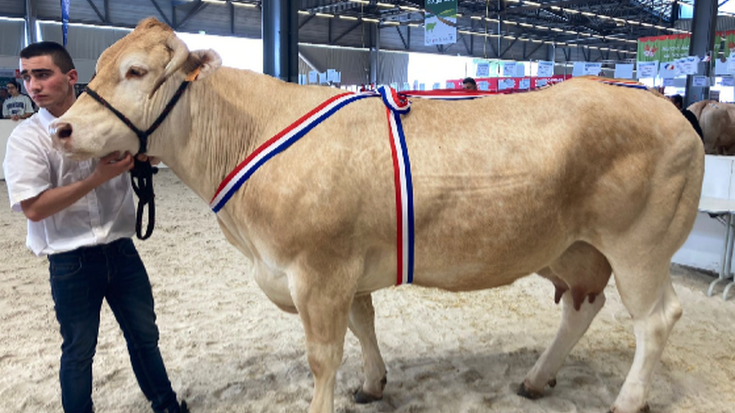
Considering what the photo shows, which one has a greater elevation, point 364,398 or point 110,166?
point 110,166

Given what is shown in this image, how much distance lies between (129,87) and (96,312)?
105 centimetres

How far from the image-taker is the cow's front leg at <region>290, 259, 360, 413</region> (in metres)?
2.16

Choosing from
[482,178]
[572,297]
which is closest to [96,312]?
[482,178]

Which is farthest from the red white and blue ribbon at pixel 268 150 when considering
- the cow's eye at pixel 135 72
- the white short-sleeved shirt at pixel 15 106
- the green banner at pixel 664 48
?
the green banner at pixel 664 48

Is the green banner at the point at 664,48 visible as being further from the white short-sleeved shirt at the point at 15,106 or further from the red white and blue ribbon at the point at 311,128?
the white short-sleeved shirt at the point at 15,106


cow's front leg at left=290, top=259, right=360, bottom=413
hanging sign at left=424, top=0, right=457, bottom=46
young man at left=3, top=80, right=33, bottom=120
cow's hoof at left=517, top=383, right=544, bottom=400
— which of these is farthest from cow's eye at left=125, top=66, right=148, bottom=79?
young man at left=3, top=80, right=33, bottom=120

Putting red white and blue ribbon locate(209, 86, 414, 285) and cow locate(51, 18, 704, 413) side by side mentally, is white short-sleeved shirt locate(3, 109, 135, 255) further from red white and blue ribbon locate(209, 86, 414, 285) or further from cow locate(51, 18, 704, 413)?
red white and blue ribbon locate(209, 86, 414, 285)

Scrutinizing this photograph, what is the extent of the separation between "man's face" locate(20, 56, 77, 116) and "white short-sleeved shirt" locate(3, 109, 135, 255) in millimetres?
78

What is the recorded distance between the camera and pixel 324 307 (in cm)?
219

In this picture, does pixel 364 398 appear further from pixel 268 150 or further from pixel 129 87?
pixel 129 87

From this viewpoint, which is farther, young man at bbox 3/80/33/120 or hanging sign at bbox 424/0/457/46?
young man at bbox 3/80/33/120

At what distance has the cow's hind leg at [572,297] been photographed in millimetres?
2748

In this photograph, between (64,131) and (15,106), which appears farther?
(15,106)

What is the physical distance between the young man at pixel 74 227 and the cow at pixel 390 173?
32 cm
